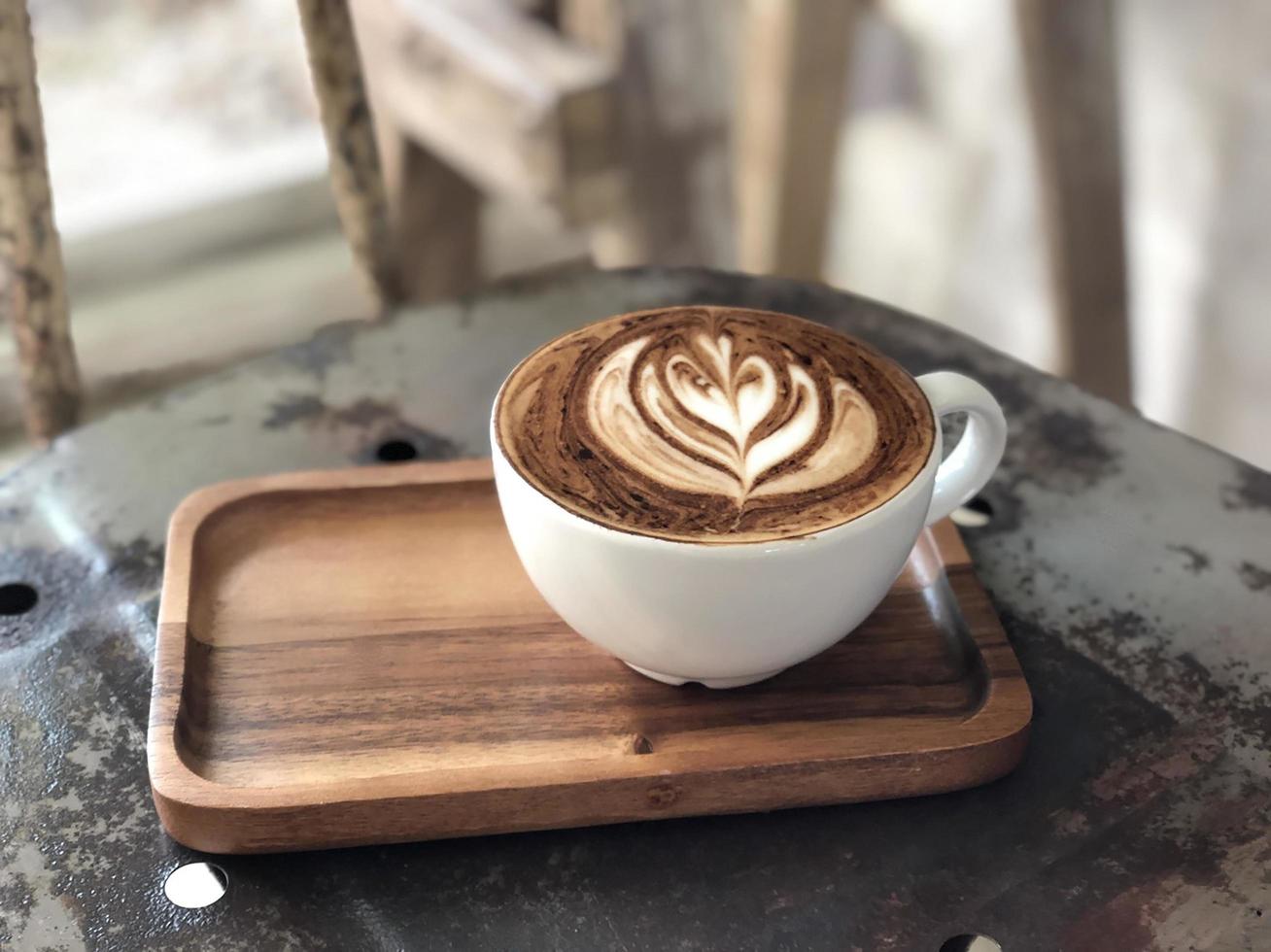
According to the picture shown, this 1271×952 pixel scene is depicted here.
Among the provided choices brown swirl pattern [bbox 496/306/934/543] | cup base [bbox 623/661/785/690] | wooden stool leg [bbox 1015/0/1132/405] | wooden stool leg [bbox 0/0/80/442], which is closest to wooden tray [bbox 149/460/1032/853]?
cup base [bbox 623/661/785/690]

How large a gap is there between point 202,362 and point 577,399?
4.77 feet

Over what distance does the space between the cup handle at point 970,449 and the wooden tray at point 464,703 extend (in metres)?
0.06

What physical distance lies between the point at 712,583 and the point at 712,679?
9 cm

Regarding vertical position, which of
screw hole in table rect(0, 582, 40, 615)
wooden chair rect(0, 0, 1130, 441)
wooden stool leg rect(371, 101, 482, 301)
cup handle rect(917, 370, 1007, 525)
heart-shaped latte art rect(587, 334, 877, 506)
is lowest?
wooden stool leg rect(371, 101, 482, 301)

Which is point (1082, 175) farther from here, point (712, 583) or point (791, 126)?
point (712, 583)

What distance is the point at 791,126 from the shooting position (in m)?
1.58

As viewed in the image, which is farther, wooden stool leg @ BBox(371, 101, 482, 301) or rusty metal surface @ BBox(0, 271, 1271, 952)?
wooden stool leg @ BBox(371, 101, 482, 301)

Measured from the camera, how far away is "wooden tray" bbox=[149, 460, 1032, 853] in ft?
1.94

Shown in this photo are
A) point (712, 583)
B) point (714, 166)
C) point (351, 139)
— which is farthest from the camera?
point (714, 166)

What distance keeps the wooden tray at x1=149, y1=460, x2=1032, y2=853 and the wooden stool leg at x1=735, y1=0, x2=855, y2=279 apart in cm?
94

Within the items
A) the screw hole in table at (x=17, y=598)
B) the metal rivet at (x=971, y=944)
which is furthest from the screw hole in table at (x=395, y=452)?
the metal rivet at (x=971, y=944)

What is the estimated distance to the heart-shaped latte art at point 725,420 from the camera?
0.60 meters

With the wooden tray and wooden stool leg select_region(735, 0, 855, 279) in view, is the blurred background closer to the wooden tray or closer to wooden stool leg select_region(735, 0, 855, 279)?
wooden stool leg select_region(735, 0, 855, 279)

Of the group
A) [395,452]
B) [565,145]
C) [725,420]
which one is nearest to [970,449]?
[725,420]
